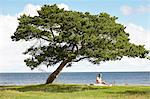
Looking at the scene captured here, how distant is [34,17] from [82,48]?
6.67 metres

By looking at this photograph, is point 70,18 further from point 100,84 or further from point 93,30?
point 100,84

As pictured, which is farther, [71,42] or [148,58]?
[148,58]

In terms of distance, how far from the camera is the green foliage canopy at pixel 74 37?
169ft

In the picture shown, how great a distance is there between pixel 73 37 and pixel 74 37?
0.12 meters

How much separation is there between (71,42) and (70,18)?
8.25 feet

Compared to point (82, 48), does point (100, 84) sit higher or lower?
lower

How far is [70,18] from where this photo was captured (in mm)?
52031

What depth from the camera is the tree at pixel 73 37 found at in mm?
51594

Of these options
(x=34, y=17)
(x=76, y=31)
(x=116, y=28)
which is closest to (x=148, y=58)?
(x=116, y=28)

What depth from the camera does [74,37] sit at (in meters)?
51.0

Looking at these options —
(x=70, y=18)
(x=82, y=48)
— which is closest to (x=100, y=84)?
(x=82, y=48)

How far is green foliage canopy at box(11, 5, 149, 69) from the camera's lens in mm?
51572

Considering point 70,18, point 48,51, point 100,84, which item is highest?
point 70,18

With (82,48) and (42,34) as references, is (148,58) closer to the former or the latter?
(82,48)
